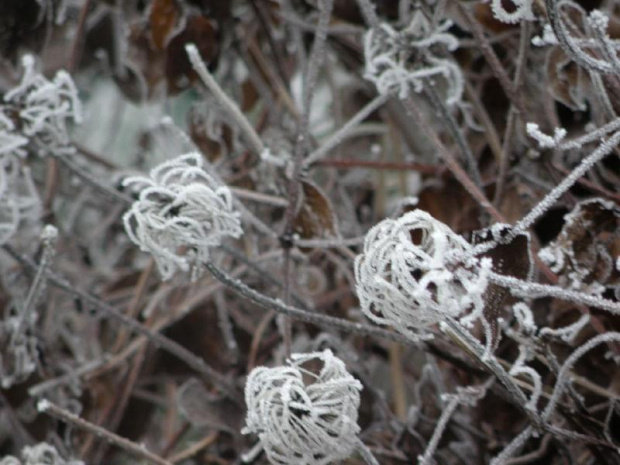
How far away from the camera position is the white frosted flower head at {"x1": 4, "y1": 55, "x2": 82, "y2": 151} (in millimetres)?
616

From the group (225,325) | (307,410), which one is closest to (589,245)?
(307,410)

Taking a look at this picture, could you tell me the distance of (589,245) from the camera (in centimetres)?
51

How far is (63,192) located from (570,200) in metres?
0.51

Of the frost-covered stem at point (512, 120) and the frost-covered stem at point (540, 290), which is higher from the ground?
the frost-covered stem at point (512, 120)

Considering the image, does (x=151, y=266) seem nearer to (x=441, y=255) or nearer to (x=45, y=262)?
(x=45, y=262)

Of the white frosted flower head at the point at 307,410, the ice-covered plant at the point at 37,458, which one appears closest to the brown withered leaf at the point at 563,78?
the white frosted flower head at the point at 307,410

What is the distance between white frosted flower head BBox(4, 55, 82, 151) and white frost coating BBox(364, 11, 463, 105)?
7.9 inches

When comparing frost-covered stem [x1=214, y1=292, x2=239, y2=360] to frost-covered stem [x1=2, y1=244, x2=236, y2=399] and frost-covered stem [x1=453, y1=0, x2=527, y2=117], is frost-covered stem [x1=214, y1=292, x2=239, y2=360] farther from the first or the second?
frost-covered stem [x1=453, y1=0, x2=527, y2=117]

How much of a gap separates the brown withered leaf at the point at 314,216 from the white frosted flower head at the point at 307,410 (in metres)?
0.17

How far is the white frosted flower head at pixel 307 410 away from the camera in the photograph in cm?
41

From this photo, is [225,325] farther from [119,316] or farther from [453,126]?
[453,126]

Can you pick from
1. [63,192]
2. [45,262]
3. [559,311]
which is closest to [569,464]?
[559,311]

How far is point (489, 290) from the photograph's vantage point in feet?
1.38

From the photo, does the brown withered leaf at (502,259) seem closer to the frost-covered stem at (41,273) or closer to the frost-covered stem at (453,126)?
the frost-covered stem at (453,126)
